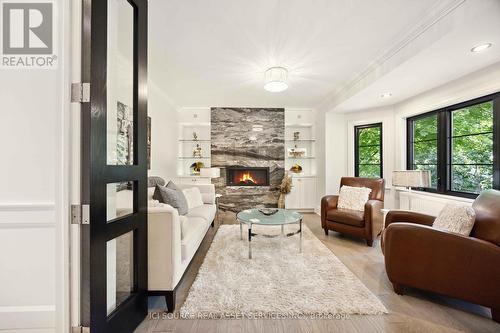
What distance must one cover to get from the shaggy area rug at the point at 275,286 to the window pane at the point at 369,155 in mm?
2566

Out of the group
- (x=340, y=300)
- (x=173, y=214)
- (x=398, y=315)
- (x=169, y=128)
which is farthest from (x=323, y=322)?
(x=169, y=128)

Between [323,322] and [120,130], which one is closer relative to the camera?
[120,130]

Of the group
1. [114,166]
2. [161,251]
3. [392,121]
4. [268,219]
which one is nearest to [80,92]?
[114,166]

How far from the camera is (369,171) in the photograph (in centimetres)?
447

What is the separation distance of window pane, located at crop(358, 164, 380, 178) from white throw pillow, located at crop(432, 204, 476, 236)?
100 inches

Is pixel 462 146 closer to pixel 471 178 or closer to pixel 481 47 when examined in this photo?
pixel 471 178

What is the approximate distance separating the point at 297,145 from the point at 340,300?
4052mm

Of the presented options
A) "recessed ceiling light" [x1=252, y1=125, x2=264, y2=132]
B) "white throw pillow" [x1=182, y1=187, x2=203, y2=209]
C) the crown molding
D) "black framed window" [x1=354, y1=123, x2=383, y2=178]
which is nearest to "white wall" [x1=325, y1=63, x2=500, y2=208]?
"black framed window" [x1=354, y1=123, x2=383, y2=178]

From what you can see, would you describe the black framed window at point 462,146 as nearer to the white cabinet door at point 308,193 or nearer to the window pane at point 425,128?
the window pane at point 425,128

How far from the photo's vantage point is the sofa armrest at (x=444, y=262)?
1.55 metres

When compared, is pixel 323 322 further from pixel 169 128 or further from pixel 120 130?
pixel 169 128

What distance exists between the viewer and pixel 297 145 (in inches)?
213

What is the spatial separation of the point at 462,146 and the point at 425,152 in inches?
23.6

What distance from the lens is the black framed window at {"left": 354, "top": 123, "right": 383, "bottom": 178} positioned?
434 centimetres
